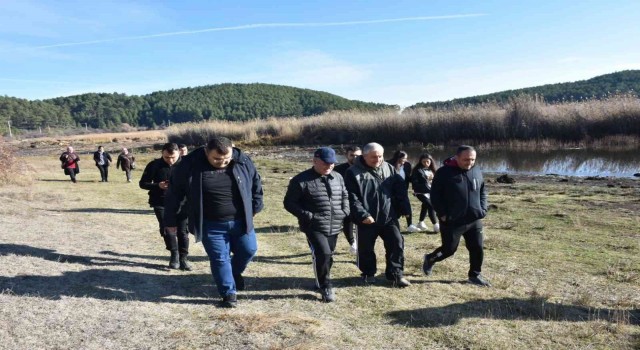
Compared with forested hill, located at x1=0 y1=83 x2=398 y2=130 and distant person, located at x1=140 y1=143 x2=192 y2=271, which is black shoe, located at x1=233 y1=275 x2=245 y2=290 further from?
forested hill, located at x1=0 y1=83 x2=398 y2=130

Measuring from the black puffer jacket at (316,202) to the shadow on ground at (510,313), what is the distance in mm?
1210

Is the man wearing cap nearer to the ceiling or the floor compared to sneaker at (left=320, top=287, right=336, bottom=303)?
nearer to the ceiling

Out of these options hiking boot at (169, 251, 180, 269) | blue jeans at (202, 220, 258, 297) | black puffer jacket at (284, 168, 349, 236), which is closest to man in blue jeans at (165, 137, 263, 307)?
blue jeans at (202, 220, 258, 297)

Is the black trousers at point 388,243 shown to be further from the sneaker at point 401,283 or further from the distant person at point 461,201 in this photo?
the distant person at point 461,201

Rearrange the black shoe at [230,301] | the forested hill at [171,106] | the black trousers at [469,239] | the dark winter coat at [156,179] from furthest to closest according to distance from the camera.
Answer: the forested hill at [171,106]
the dark winter coat at [156,179]
the black trousers at [469,239]
the black shoe at [230,301]

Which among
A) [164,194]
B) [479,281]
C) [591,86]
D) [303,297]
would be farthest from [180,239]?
[591,86]

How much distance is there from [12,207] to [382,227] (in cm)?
1002

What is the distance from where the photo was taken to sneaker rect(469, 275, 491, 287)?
6.11m

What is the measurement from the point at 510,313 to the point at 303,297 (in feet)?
7.59

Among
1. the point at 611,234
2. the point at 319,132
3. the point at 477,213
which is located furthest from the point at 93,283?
the point at 319,132

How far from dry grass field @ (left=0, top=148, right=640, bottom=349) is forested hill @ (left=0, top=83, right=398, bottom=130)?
11735 centimetres

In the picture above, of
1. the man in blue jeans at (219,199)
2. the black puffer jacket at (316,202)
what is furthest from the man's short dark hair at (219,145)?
the black puffer jacket at (316,202)

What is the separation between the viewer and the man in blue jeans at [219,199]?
496cm

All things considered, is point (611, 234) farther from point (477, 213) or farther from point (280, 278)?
point (280, 278)
